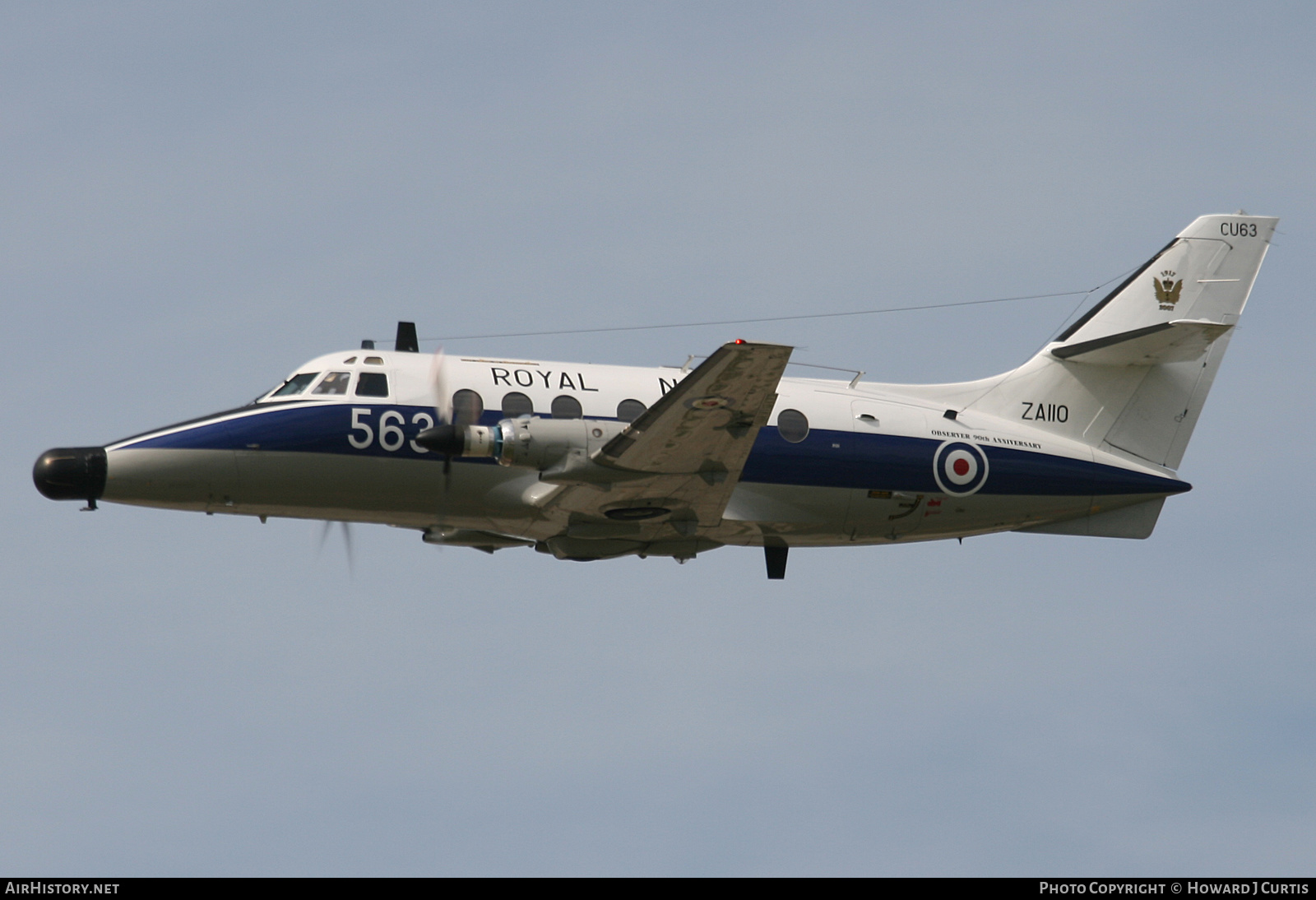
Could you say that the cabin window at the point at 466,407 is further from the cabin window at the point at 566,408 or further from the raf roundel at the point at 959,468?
the raf roundel at the point at 959,468

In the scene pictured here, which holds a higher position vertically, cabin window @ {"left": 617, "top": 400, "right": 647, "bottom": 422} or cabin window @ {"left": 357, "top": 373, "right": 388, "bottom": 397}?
cabin window @ {"left": 357, "top": 373, "right": 388, "bottom": 397}

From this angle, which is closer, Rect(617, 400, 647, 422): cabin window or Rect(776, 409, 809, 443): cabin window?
Rect(617, 400, 647, 422): cabin window

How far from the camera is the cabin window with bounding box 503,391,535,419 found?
78.9 feet

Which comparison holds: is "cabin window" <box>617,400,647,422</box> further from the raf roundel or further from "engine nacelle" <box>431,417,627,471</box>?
the raf roundel

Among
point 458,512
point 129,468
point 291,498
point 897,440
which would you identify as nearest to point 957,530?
point 897,440

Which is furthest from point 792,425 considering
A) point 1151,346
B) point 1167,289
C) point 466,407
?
point 1167,289

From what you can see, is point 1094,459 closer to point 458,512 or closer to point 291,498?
point 458,512

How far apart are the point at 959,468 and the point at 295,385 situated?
10.1 meters

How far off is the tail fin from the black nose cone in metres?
13.3

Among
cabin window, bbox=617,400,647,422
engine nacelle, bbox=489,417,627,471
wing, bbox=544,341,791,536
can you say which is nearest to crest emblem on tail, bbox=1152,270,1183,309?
wing, bbox=544,341,791,536

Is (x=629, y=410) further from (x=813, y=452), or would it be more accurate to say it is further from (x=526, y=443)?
(x=813, y=452)

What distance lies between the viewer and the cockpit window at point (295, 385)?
24.3 meters

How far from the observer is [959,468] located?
26031 millimetres

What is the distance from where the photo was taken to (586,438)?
76.0ft
